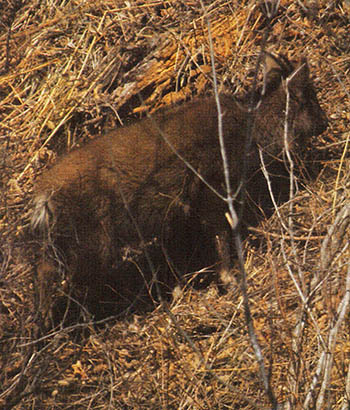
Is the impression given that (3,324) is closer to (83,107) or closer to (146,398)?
(146,398)

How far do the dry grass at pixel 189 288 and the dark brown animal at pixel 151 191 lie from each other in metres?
0.25

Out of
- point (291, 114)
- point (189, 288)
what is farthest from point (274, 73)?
point (189, 288)

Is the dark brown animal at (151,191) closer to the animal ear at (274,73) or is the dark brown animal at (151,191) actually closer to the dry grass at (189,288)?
the animal ear at (274,73)

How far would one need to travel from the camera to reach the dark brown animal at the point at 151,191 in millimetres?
4602

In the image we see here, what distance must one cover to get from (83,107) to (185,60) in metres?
0.94

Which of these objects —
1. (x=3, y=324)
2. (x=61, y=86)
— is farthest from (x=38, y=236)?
(x=61, y=86)

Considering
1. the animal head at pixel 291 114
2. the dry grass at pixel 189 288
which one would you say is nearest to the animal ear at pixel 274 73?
the animal head at pixel 291 114

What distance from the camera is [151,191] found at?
15.8 ft

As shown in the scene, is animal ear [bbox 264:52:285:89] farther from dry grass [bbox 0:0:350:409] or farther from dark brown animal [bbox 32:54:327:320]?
dry grass [bbox 0:0:350:409]

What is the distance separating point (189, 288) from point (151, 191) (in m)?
0.78

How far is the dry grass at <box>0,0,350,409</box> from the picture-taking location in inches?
154

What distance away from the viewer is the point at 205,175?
196 inches

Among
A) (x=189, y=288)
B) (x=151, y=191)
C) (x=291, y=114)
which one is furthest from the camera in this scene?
(x=291, y=114)

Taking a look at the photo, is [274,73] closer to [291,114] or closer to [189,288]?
[291,114]
